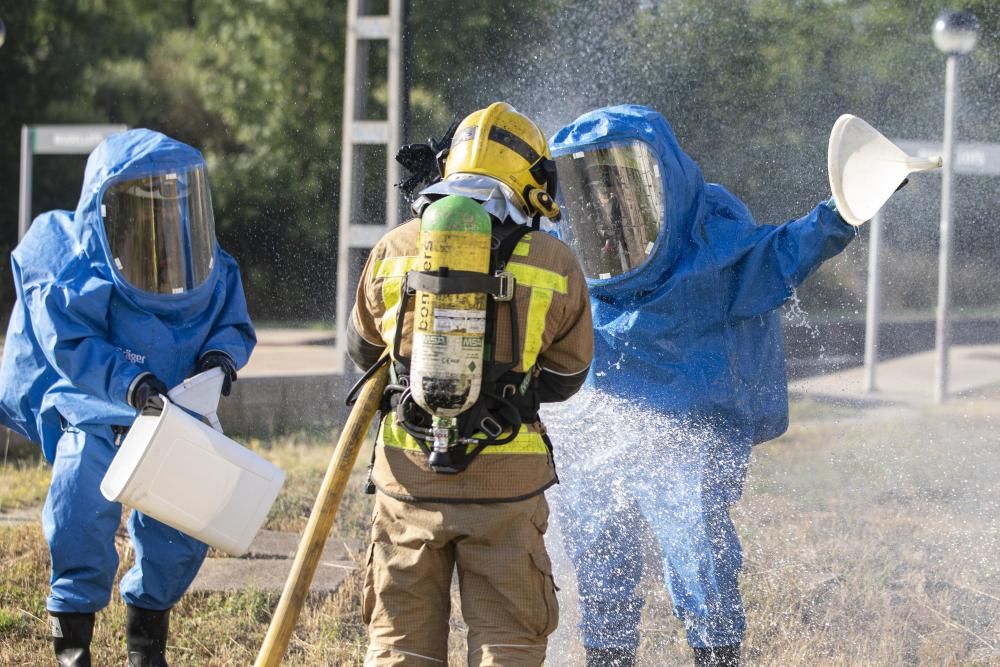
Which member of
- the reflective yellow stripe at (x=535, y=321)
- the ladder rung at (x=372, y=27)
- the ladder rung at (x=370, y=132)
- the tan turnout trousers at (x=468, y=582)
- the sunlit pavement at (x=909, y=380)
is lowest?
the sunlit pavement at (x=909, y=380)

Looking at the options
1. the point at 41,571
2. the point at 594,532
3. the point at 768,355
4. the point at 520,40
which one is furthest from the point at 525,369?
the point at 520,40

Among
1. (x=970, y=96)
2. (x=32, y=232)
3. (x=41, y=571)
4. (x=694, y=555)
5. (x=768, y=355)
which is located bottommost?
(x=41, y=571)

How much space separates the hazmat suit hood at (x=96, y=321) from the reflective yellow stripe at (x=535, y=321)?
1406 millimetres

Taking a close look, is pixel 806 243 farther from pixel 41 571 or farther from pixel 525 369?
pixel 41 571

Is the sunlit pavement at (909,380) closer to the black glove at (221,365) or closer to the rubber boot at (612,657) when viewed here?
the rubber boot at (612,657)

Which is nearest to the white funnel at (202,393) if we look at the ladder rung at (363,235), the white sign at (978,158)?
the ladder rung at (363,235)

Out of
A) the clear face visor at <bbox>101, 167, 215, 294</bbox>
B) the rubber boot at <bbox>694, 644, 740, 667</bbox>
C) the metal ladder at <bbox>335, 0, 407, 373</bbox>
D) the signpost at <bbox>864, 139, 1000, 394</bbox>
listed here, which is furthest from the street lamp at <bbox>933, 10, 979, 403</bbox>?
the clear face visor at <bbox>101, 167, 215, 294</bbox>

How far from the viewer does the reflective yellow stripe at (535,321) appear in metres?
2.80

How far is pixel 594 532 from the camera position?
12.0 feet

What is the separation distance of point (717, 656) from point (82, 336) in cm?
210

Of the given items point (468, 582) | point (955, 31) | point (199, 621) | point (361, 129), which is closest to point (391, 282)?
point (468, 582)

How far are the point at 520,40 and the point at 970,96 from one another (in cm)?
357

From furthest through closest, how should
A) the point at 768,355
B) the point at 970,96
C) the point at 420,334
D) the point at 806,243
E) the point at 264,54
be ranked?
1. the point at 264,54
2. the point at 970,96
3. the point at 768,355
4. the point at 806,243
5. the point at 420,334

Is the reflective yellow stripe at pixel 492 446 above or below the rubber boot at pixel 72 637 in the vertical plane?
above
